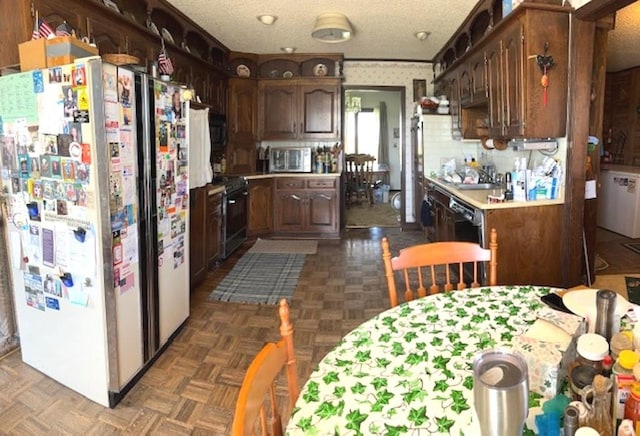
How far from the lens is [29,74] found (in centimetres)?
203

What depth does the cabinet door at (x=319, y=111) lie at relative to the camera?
19.0 feet

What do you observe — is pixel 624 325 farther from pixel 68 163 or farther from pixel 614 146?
pixel 614 146

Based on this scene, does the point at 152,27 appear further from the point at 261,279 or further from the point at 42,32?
the point at 261,279

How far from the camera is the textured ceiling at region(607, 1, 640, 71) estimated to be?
3738mm

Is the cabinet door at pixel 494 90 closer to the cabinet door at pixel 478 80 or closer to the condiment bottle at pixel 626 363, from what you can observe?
the cabinet door at pixel 478 80

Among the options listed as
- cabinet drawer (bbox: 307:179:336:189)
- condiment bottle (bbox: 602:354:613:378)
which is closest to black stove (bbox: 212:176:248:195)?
cabinet drawer (bbox: 307:179:336:189)

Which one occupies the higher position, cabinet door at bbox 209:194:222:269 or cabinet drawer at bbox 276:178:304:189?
cabinet drawer at bbox 276:178:304:189

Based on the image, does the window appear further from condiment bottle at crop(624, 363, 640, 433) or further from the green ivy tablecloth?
condiment bottle at crop(624, 363, 640, 433)

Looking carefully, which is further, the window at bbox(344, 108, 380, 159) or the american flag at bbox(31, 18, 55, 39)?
the window at bbox(344, 108, 380, 159)

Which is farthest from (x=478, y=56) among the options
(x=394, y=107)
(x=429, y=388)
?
(x=394, y=107)

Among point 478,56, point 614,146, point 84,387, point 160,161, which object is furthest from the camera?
point 614,146

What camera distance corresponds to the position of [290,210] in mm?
5781

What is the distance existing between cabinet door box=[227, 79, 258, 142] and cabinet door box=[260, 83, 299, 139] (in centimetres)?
11

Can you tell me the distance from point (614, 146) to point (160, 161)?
648 cm
